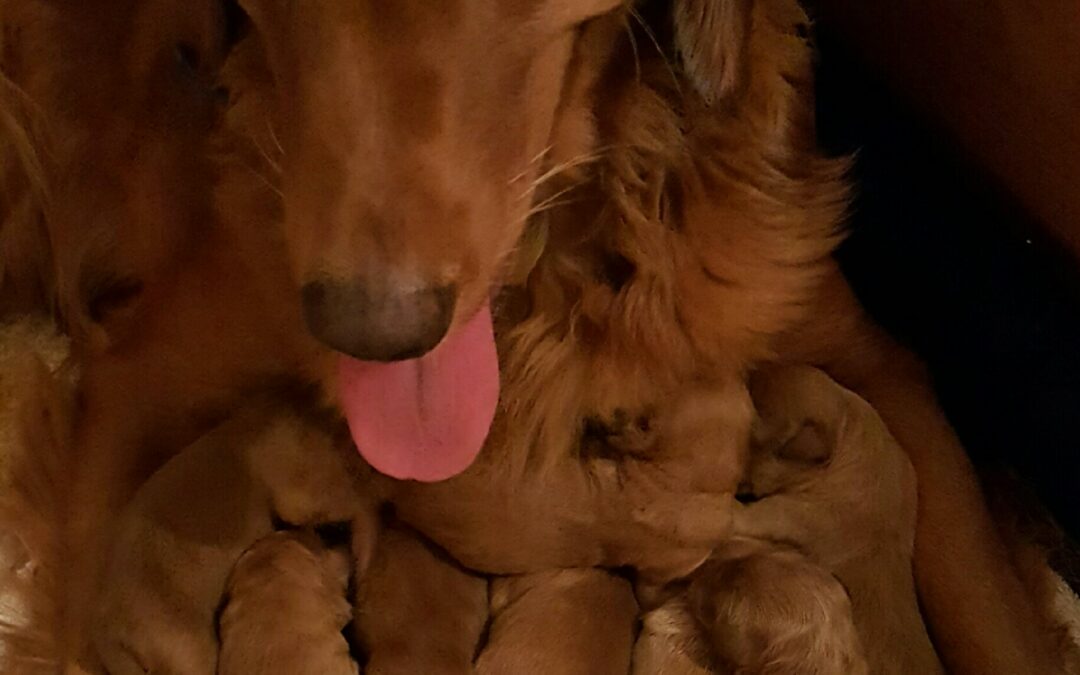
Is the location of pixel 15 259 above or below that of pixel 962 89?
below

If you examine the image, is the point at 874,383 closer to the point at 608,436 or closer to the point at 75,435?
the point at 608,436

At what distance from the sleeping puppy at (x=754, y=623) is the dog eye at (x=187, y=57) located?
713 millimetres

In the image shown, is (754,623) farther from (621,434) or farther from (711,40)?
(711,40)

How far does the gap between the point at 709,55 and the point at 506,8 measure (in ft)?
0.79

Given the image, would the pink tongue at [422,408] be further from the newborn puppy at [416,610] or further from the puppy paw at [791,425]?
the puppy paw at [791,425]

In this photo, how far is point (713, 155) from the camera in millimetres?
1256

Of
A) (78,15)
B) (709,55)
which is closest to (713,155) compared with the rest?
(709,55)

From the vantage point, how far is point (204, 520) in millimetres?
1259

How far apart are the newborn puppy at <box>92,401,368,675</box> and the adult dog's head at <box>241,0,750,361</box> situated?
1.22ft

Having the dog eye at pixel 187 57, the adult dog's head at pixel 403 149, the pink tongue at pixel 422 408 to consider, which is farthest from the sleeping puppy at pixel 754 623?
the dog eye at pixel 187 57

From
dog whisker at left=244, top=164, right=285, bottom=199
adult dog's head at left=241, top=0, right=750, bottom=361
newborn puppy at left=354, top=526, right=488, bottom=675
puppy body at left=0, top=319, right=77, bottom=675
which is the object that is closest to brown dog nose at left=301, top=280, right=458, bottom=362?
adult dog's head at left=241, top=0, right=750, bottom=361

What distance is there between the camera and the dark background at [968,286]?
4.60 feet

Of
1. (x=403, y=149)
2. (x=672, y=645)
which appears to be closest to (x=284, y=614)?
(x=672, y=645)

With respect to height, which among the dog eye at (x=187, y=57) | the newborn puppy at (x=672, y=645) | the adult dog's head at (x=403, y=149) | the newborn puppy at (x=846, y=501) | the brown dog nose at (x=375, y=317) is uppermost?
the adult dog's head at (x=403, y=149)
